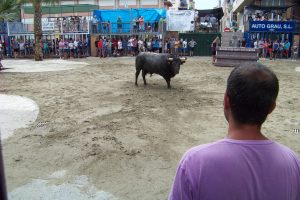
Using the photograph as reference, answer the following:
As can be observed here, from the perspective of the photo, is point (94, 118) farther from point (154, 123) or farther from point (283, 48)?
point (283, 48)

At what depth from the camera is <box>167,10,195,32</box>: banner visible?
28.2 m

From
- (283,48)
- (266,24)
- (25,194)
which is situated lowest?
(25,194)

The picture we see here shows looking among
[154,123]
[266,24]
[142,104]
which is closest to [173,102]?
[142,104]

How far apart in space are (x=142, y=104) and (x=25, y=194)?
5.63 metres

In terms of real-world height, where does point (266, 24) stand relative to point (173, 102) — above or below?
above

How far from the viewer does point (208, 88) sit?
1265 centimetres

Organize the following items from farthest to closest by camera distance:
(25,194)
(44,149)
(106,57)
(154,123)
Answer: (106,57) → (154,123) → (44,149) → (25,194)

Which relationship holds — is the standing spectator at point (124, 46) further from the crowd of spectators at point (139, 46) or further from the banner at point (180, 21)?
the banner at point (180, 21)

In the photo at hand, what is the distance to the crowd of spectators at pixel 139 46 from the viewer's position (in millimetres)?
27531

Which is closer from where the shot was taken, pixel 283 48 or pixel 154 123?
pixel 154 123

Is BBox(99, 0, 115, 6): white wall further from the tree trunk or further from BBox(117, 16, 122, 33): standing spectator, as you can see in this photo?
the tree trunk

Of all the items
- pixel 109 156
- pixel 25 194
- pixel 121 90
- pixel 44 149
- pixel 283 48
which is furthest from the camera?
pixel 283 48

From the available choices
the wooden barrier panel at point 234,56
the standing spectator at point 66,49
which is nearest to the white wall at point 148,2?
the standing spectator at point 66,49

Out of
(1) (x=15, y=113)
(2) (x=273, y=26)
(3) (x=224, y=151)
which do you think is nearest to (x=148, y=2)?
(2) (x=273, y=26)
